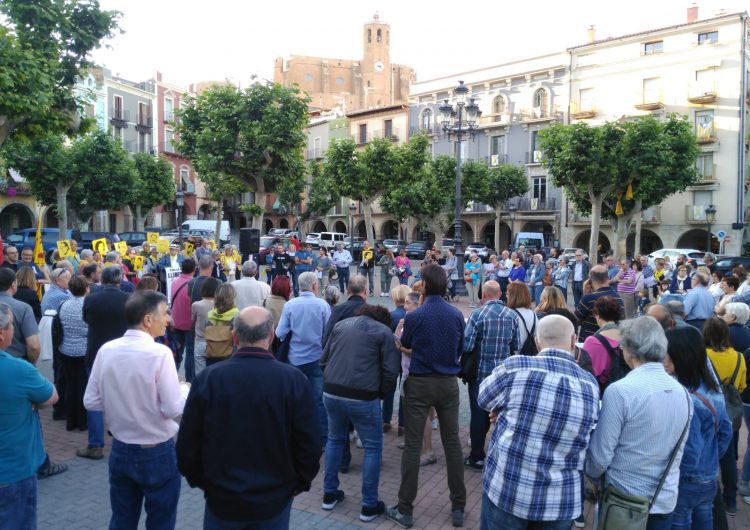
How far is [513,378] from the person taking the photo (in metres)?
3.11

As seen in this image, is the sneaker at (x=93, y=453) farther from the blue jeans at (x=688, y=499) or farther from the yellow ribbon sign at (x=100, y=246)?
the yellow ribbon sign at (x=100, y=246)

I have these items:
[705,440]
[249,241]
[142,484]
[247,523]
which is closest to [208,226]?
[249,241]

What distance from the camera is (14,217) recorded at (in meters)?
38.0

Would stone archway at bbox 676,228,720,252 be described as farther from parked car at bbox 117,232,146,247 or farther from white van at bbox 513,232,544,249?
parked car at bbox 117,232,146,247

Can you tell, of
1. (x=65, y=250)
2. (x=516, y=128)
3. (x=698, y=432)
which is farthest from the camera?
(x=516, y=128)

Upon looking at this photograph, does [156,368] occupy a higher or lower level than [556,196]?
lower

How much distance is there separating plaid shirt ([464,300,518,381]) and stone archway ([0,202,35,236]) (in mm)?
39612

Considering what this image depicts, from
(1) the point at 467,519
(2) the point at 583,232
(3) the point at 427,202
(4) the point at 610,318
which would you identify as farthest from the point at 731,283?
(2) the point at 583,232

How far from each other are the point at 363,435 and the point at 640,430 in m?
2.30

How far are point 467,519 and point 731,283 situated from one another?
539 centimetres

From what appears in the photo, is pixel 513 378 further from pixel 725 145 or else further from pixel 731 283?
pixel 725 145

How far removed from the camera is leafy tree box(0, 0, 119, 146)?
8930mm

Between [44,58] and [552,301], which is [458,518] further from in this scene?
[44,58]

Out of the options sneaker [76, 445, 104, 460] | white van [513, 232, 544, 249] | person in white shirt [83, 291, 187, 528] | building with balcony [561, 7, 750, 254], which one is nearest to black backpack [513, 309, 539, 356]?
person in white shirt [83, 291, 187, 528]
